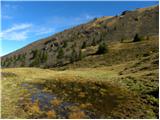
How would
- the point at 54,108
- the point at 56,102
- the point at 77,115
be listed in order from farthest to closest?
the point at 56,102 → the point at 54,108 → the point at 77,115

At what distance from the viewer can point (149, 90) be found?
88.2 feet

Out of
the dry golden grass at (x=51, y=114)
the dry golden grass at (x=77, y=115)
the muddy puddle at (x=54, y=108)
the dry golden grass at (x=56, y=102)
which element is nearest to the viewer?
the dry golden grass at (x=51, y=114)

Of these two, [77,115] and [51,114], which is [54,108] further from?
[77,115]

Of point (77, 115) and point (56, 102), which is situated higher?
point (56, 102)

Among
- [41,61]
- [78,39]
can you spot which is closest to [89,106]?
[41,61]

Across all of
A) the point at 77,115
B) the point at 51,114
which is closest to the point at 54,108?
the point at 51,114

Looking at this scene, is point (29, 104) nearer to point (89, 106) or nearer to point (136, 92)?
point (89, 106)

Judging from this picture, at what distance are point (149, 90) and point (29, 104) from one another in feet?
41.3

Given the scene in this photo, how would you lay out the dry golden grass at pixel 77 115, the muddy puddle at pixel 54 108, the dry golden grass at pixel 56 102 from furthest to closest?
the dry golden grass at pixel 56 102
the muddy puddle at pixel 54 108
the dry golden grass at pixel 77 115

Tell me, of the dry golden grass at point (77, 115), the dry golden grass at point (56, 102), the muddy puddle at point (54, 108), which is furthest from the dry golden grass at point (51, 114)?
the dry golden grass at point (56, 102)

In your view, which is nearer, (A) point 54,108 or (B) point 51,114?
(B) point 51,114

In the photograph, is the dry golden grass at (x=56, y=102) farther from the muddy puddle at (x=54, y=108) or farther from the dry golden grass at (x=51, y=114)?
the dry golden grass at (x=51, y=114)

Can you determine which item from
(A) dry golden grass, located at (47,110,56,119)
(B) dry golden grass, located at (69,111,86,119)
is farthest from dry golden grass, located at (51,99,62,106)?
(B) dry golden grass, located at (69,111,86,119)

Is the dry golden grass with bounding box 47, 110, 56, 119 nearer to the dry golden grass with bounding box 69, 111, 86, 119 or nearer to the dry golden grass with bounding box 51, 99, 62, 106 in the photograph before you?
the dry golden grass with bounding box 69, 111, 86, 119
